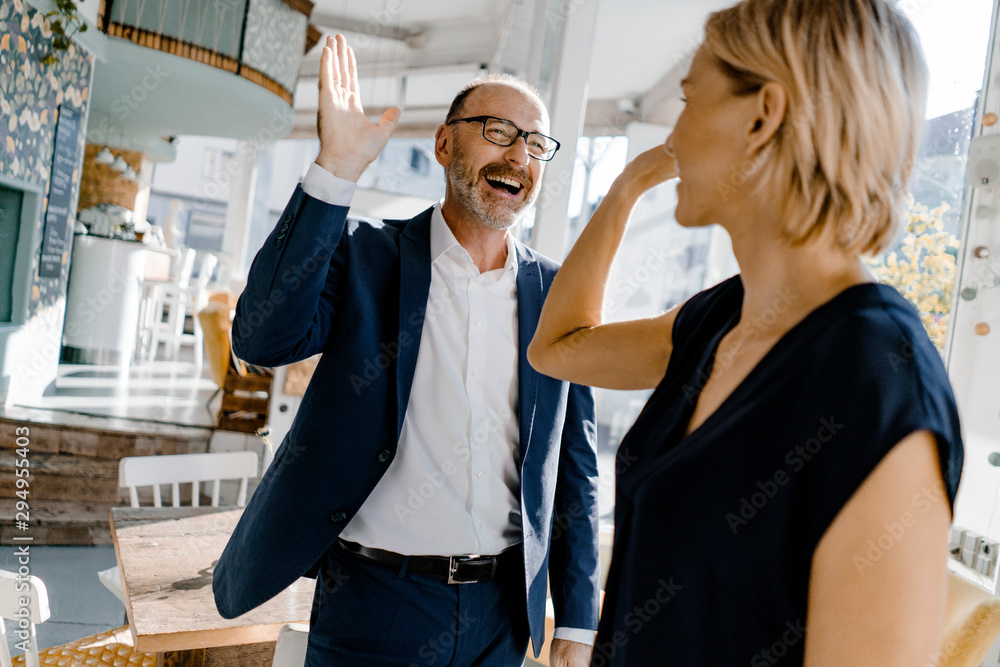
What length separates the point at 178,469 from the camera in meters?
2.62

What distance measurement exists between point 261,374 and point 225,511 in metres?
2.26

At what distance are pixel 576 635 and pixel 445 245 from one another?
934 mm

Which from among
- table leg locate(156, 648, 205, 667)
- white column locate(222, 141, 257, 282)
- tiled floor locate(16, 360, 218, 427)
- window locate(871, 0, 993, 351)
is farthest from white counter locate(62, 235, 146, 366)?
window locate(871, 0, 993, 351)

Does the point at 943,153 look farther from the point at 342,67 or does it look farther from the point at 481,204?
the point at 342,67

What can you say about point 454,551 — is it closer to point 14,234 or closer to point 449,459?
point 449,459

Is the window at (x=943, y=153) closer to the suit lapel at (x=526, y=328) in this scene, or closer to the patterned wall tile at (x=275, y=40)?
the suit lapel at (x=526, y=328)

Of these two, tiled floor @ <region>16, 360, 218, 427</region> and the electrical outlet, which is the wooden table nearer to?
the electrical outlet

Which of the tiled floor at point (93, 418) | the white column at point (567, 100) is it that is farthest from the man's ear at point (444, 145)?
the tiled floor at point (93, 418)

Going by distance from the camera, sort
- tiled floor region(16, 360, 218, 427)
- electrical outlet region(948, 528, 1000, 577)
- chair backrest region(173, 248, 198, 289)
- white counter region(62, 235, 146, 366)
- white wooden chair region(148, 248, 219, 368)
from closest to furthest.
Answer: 1. electrical outlet region(948, 528, 1000, 577)
2. tiled floor region(16, 360, 218, 427)
3. white counter region(62, 235, 146, 366)
4. white wooden chair region(148, 248, 219, 368)
5. chair backrest region(173, 248, 198, 289)

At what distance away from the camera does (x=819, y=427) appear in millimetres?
518

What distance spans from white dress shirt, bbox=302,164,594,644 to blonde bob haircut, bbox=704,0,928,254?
0.99 m

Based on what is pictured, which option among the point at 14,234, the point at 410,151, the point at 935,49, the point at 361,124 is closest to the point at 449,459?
the point at 361,124

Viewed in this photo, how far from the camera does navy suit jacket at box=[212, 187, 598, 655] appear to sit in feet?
3.97

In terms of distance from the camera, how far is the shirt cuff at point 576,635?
1515 mm
